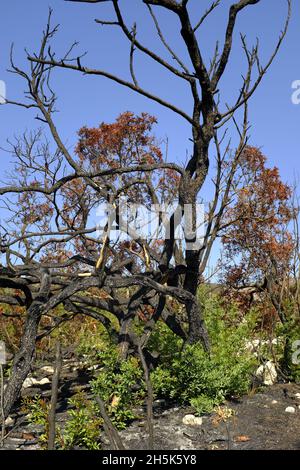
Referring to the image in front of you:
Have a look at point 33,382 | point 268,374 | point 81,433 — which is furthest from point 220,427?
point 33,382

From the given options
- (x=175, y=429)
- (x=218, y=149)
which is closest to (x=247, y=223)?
(x=218, y=149)

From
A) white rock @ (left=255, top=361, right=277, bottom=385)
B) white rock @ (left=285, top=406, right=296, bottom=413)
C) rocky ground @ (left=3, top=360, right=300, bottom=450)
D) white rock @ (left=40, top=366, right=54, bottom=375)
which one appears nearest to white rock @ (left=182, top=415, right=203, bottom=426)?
rocky ground @ (left=3, top=360, right=300, bottom=450)

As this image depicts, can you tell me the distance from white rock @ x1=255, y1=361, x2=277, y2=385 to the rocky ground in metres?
0.56

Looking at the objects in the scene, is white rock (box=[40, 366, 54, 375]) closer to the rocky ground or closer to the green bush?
the rocky ground

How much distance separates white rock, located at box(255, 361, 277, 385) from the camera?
26.1ft

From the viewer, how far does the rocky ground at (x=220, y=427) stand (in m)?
5.59

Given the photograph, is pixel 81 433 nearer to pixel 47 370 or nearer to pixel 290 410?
pixel 290 410

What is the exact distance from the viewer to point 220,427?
6.00 meters

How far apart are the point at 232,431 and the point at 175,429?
0.58m

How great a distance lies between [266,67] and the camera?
301 inches

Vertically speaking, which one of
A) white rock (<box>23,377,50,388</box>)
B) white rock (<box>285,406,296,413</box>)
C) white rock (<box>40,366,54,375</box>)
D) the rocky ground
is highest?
white rock (<box>40,366,54,375</box>)

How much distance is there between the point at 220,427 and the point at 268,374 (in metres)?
2.30

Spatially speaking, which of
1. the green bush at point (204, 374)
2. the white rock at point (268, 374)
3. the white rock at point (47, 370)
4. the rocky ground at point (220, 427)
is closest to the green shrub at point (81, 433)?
the rocky ground at point (220, 427)
